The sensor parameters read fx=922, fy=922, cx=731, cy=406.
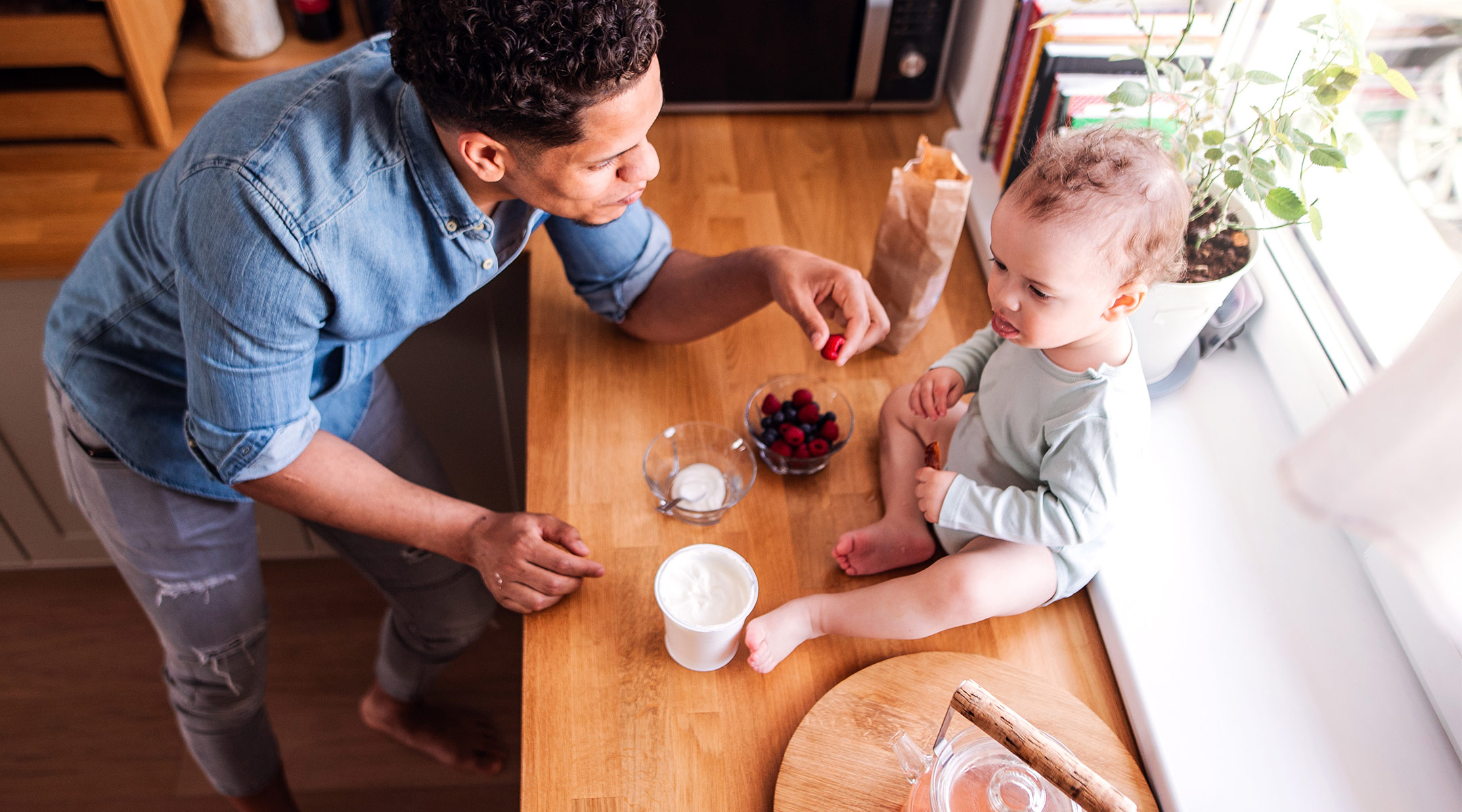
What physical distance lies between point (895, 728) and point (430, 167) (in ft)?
2.33

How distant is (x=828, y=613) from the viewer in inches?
37.0

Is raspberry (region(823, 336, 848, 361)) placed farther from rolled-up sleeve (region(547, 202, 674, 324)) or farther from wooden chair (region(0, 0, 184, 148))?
wooden chair (region(0, 0, 184, 148))

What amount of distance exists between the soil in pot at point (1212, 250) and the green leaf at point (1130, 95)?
15cm

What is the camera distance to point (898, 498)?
105cm

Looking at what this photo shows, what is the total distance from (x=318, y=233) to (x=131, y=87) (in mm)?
954

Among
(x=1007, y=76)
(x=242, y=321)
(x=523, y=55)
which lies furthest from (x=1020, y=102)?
(x=242, y=321)

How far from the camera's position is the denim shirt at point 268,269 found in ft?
2.80

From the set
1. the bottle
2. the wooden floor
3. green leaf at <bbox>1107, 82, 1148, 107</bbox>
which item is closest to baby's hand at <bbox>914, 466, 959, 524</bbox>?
green leaf at <bbox>1107, 82, 1148, 107</bbox>

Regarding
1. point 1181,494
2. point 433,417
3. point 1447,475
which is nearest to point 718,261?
point 1181,494

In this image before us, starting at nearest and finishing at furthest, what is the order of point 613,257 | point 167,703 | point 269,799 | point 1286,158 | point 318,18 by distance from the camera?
point 1286,158
point 613,257
point 269,799
point 318,18
point 167,703

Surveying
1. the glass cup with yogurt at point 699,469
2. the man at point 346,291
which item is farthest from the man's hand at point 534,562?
the glass cup with yogurt at point 699,469

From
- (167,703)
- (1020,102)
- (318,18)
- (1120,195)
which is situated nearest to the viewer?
(1120,195)

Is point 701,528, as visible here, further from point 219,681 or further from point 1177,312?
point 219,681

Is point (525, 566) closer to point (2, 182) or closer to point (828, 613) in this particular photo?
point (828, 613)
